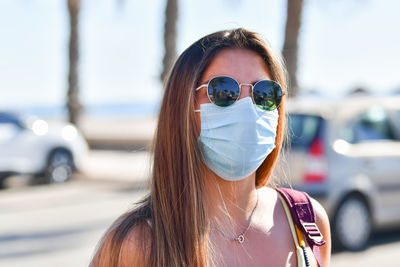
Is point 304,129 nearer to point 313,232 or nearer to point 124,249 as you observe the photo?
point 313,232

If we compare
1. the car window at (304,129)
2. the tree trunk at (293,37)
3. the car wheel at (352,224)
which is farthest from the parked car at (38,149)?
the car wheel at (352,224)

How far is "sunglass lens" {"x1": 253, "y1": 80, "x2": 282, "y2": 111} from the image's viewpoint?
1774 mm

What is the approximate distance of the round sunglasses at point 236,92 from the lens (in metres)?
1.71

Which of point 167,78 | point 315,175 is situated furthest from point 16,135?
point 167,78

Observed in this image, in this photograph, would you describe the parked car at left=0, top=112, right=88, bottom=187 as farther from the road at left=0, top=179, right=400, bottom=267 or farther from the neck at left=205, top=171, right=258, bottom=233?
the neck at left=205, top=171, right=258, bottom=233

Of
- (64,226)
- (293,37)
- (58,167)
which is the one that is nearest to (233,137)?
(64,226)

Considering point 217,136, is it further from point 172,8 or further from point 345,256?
point 172,8

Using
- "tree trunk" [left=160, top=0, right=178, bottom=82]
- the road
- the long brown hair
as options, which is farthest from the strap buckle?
"tree trunk" [left=160, top=0, right=178, bottom=82]

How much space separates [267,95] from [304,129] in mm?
4054

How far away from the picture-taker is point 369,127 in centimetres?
600

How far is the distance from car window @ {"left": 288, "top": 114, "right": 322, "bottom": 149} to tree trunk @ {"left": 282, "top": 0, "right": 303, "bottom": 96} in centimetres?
381

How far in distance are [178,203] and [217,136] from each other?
1.04 ft

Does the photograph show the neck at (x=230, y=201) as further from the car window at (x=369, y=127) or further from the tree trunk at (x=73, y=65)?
the tree trunk at (x=73, y=65)

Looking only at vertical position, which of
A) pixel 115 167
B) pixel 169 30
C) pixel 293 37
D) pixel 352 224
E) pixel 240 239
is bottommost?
pixel 115 167
